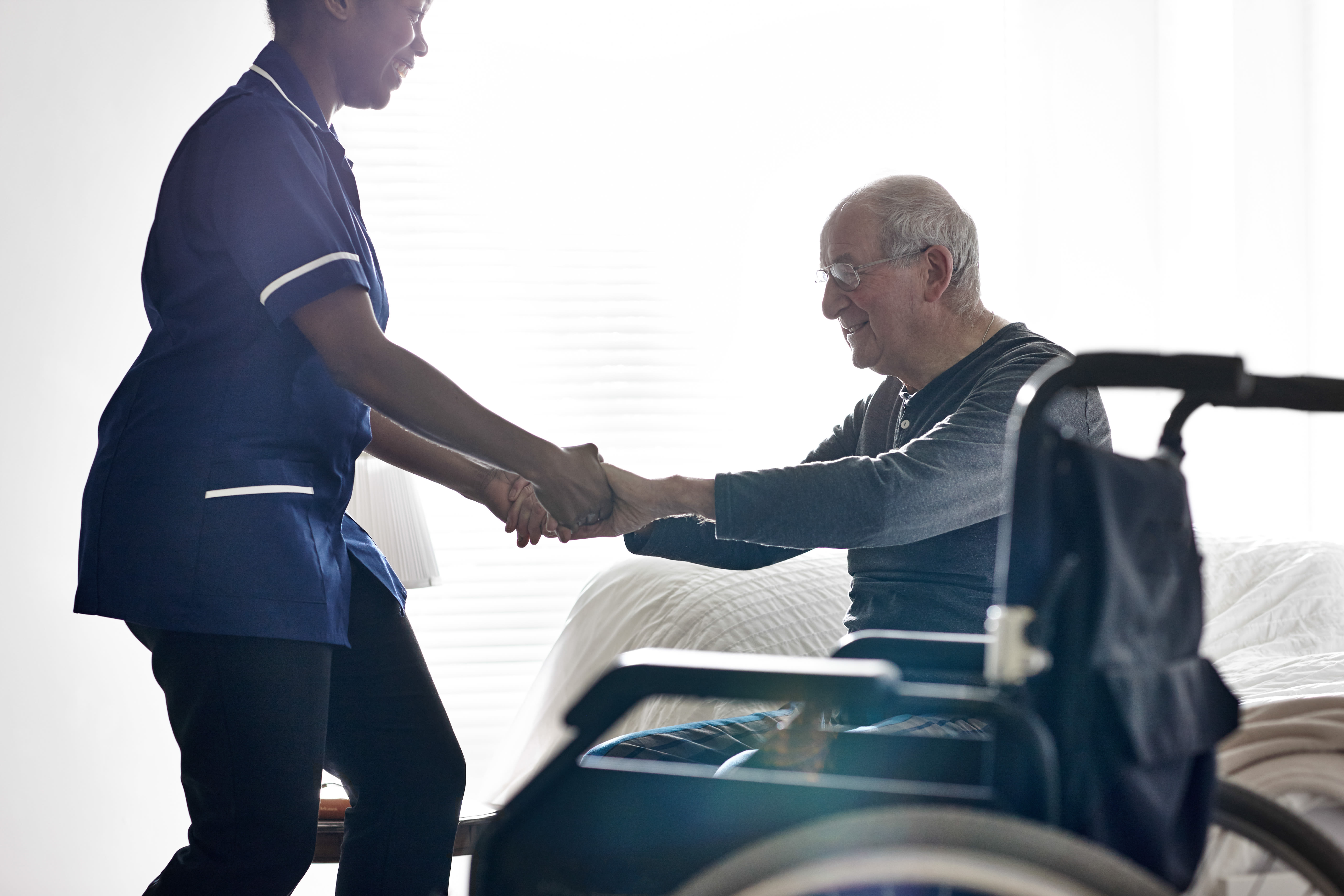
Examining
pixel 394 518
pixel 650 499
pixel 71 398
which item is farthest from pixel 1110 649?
pixel 71 398

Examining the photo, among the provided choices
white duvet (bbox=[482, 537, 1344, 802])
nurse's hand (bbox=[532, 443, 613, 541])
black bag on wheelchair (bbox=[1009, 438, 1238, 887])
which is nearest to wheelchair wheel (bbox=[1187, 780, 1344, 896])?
black bag on wheelchair (bbox=[1009, 438, 1238, 887])

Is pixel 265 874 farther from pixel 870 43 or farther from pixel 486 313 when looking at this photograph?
pixel 870 43

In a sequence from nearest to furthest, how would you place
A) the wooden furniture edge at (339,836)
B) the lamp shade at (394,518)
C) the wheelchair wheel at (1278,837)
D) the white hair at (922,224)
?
the wheelchair wheel at (1278,837)
the white hair at (922,224)
the wooden furniture edge at (339,836)
the lamp shade at (394,518)

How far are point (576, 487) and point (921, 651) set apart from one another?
1.75 ft

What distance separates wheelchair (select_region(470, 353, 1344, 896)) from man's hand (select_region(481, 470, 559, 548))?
3.00 ft

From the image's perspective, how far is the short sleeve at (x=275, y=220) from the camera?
1074mm

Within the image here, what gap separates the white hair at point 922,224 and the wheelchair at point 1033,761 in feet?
2.58

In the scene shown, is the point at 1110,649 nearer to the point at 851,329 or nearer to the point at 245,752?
the point at 245,752

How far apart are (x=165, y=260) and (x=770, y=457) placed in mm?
1959

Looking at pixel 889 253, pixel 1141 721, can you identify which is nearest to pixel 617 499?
pixel 889 253

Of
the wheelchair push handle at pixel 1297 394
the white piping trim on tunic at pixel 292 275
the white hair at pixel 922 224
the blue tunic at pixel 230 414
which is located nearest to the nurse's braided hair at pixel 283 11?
the blue tunic at pixel 230 414

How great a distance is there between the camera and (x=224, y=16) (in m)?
2.51

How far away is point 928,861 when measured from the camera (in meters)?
0.59

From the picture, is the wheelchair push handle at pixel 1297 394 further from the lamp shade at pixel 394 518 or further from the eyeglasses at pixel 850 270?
the lamp shade at pixel 394 518
